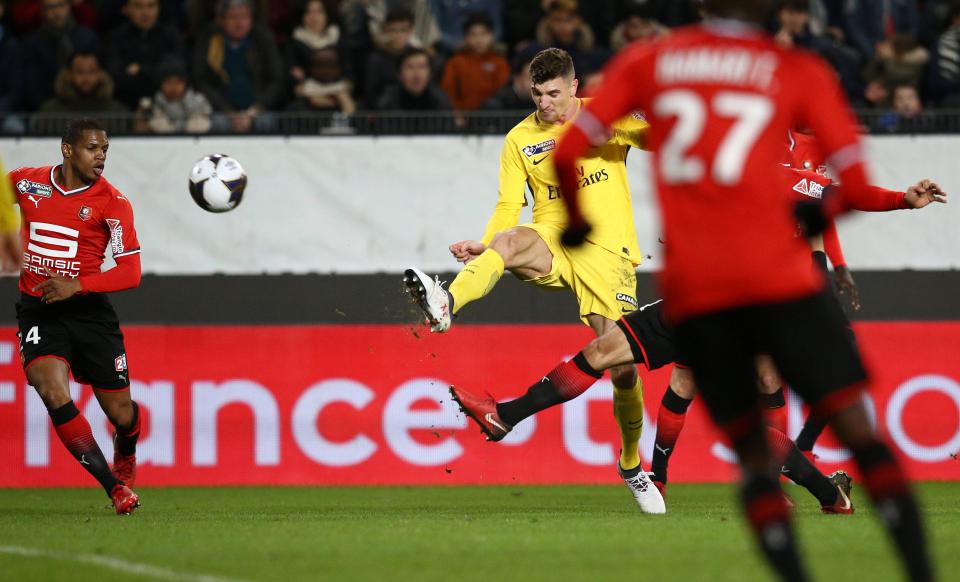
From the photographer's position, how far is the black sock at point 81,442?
8.32m

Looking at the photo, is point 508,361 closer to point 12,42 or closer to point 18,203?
point 18,203

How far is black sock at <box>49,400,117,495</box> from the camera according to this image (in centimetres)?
832

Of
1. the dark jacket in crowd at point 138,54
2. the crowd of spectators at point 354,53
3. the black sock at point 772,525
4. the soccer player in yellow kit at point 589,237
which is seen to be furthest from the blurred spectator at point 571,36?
the black sock at point 772,525

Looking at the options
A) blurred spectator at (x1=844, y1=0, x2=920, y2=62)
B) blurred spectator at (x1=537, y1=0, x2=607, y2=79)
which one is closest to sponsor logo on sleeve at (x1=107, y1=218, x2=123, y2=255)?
blurred spectator at (x1=537, y1=0, x2=607, y2=79)

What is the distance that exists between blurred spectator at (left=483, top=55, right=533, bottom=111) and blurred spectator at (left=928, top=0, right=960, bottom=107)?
12.4 ft

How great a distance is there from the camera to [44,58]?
13375 mm

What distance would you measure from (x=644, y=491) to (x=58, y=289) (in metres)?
3.64

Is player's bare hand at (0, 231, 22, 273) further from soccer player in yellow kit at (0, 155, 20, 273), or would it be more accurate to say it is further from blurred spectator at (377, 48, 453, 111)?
blurred spectator at (377, 48, 453, 111)

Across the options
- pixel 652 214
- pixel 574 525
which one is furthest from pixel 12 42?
pixel 574 525

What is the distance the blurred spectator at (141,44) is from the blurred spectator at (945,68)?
23.1 feet

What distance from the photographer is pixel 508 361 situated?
11680 mm

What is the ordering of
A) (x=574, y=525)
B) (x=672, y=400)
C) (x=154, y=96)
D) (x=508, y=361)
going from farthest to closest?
(x=154, y=96) → (x=508, y=361) → (x=672, y=400) → (x=574, y=525)

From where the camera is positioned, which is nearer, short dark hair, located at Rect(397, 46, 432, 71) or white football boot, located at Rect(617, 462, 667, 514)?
white football boot, located at Rect(617, 462, 667, 514)

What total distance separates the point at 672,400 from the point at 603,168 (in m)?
1.45
